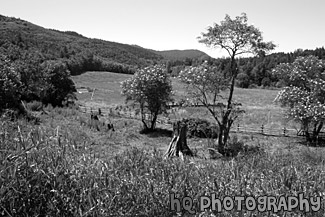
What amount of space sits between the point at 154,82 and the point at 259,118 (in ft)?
59.0

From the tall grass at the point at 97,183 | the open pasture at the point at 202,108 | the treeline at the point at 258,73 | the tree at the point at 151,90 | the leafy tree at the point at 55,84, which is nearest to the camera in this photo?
the tall grass at the point at 97,183

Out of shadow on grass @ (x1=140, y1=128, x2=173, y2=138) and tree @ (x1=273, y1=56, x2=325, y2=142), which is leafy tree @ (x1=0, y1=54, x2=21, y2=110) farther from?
tree @ (x1=273, y1=56, x2=325, y2=142)

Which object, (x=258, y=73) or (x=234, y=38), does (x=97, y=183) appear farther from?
(x=258, y=73)

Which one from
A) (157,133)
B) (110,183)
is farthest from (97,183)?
(157,133)

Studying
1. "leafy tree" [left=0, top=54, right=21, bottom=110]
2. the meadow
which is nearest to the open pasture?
"leafy tree" [left=0, top=54, right=21, bottom=110]

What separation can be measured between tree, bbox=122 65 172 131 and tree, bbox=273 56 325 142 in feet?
35.4

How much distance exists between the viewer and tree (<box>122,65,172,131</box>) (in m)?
28.5

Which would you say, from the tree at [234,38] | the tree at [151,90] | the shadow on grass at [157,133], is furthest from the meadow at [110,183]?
the tree at [151,90]

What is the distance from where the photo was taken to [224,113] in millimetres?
20734

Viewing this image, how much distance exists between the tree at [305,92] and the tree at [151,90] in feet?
35.4

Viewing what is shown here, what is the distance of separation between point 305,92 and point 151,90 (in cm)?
1396

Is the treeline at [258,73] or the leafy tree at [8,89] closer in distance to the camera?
the leafy tree at [8,89]

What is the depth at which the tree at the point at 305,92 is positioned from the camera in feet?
71.4

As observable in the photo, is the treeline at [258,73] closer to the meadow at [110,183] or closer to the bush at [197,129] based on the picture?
the bush at [197,129]
